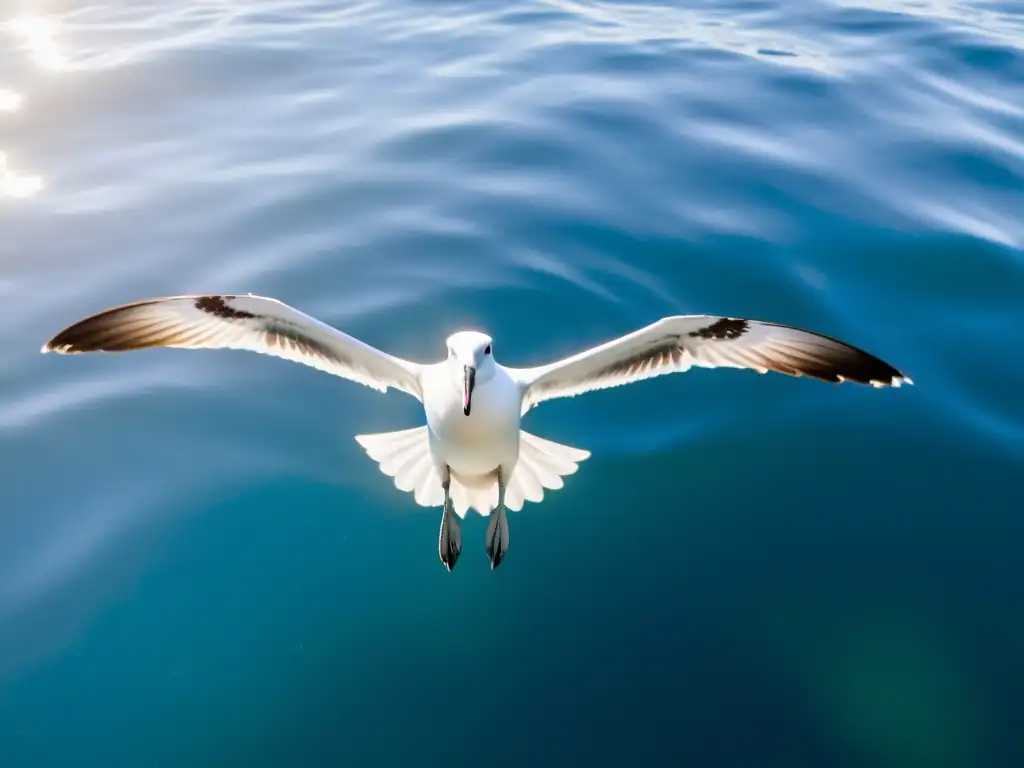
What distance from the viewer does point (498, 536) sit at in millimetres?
7324

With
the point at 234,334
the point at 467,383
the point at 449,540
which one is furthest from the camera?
the point at 234,334

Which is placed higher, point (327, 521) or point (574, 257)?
point (574, 257)

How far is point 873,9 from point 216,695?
60.1 feet

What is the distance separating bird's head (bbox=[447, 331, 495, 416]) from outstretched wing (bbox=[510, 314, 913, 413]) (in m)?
0.64

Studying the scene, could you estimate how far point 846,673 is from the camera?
6750 mm

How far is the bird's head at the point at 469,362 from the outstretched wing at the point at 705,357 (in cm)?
64

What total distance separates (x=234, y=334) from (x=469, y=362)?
2245 mm

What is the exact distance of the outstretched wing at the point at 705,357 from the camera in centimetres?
722

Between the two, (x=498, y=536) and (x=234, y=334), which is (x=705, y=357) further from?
(x=234, y=334)

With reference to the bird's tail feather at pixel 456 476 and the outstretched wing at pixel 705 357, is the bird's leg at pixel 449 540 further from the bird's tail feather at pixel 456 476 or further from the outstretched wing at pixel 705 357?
the outstretched wing at pixel 705 357

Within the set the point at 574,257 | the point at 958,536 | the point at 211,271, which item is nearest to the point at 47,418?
the point at 211,271

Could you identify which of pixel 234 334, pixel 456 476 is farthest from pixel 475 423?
pixel 234 334

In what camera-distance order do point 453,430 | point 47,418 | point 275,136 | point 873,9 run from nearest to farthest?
point 453,430 → point 47,418 → point 275,136 → point 873,9

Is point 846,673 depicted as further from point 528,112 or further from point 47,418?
point 528,112
